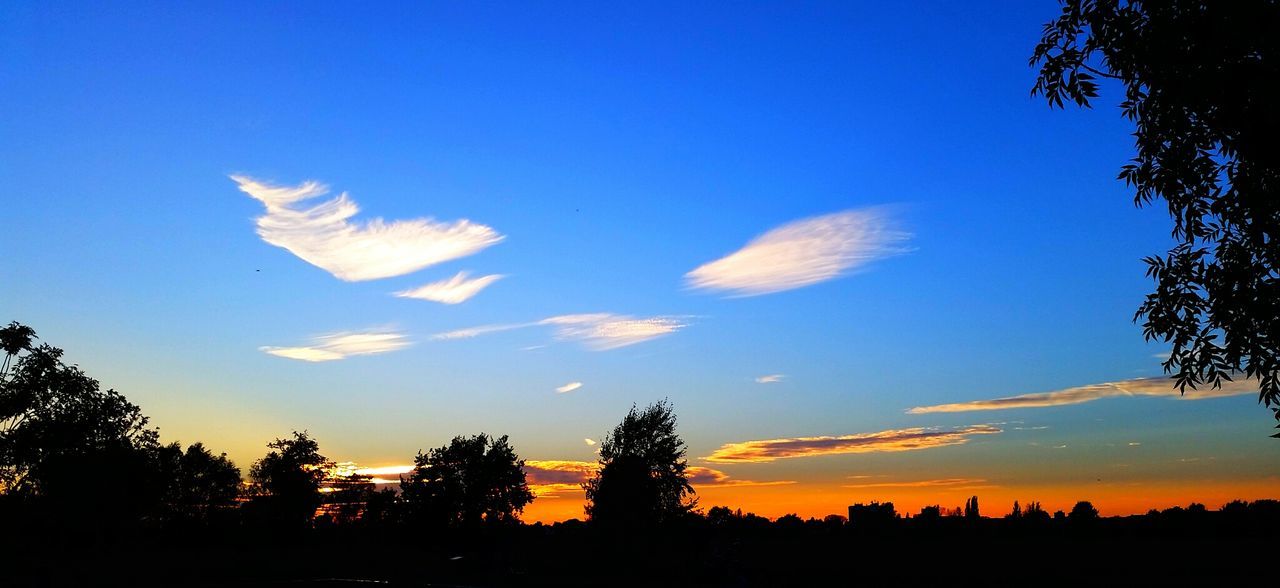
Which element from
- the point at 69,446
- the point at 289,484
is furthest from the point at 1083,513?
the point at 289,484

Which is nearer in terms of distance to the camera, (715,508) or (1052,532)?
(1052,532)

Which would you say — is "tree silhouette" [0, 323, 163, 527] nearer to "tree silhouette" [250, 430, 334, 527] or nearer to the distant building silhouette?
"tree silhouette" [250, 430, 334, 527]

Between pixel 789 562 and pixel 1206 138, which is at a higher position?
pixel 1206 138

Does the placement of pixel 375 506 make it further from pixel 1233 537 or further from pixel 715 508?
pixel 1233 537

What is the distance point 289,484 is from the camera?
132 m

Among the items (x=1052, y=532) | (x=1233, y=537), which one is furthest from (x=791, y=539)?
(x=1233, y=537)

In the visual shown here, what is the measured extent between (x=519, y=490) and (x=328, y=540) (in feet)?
89.4

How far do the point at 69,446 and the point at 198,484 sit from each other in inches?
2371

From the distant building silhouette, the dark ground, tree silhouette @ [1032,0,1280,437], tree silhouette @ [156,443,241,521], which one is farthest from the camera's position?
tree silhouette @ [156,443,241,521]

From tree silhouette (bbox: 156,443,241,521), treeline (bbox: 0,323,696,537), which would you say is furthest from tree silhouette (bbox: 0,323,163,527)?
tree silhouette (bbox: 156,443,241,521)

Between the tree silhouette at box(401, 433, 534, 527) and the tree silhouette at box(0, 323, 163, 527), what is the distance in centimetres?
3602

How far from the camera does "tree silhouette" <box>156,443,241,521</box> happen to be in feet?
416

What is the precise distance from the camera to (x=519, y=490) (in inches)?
5153

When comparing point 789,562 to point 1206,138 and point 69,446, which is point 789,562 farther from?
point 69,446
